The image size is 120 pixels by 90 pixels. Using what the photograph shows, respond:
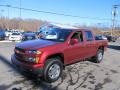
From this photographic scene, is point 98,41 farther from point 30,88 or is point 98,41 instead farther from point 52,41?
point 30,88

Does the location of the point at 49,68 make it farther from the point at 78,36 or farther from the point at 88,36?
the point at 88,36

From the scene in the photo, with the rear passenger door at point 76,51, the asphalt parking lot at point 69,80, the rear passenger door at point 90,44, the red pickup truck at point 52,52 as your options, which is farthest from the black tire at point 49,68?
the rear passenger door at point 90,44

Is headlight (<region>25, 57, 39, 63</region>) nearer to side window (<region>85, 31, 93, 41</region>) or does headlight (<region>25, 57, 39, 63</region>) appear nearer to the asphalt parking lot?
the asphalt parking lot

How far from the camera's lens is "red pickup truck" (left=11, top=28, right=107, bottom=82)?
6.55 meters

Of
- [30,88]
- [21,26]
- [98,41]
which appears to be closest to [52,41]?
[30,88]

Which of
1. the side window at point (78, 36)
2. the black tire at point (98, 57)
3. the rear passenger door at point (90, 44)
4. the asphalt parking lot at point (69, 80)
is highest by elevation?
the side window at point (78, 36)

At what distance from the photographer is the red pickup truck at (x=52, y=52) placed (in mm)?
6551

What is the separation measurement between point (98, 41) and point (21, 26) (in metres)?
96.9

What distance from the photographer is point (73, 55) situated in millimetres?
8078

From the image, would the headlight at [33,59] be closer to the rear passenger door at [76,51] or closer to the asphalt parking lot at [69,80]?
the asphalt parking lot at [69,80]

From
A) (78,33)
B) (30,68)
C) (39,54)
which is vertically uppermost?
(78,33)

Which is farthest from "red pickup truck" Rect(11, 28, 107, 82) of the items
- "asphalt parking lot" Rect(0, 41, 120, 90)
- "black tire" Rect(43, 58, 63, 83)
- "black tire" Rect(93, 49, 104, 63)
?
"black tire" Rect(93, 49, 104, 63)

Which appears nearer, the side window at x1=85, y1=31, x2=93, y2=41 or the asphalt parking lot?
the asphalt parking lot

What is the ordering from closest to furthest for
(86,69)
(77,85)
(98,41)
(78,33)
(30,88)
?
1. (30,88)
2. (77,85)
3. (78,33)
4. (86,69)
5. (98,41)
